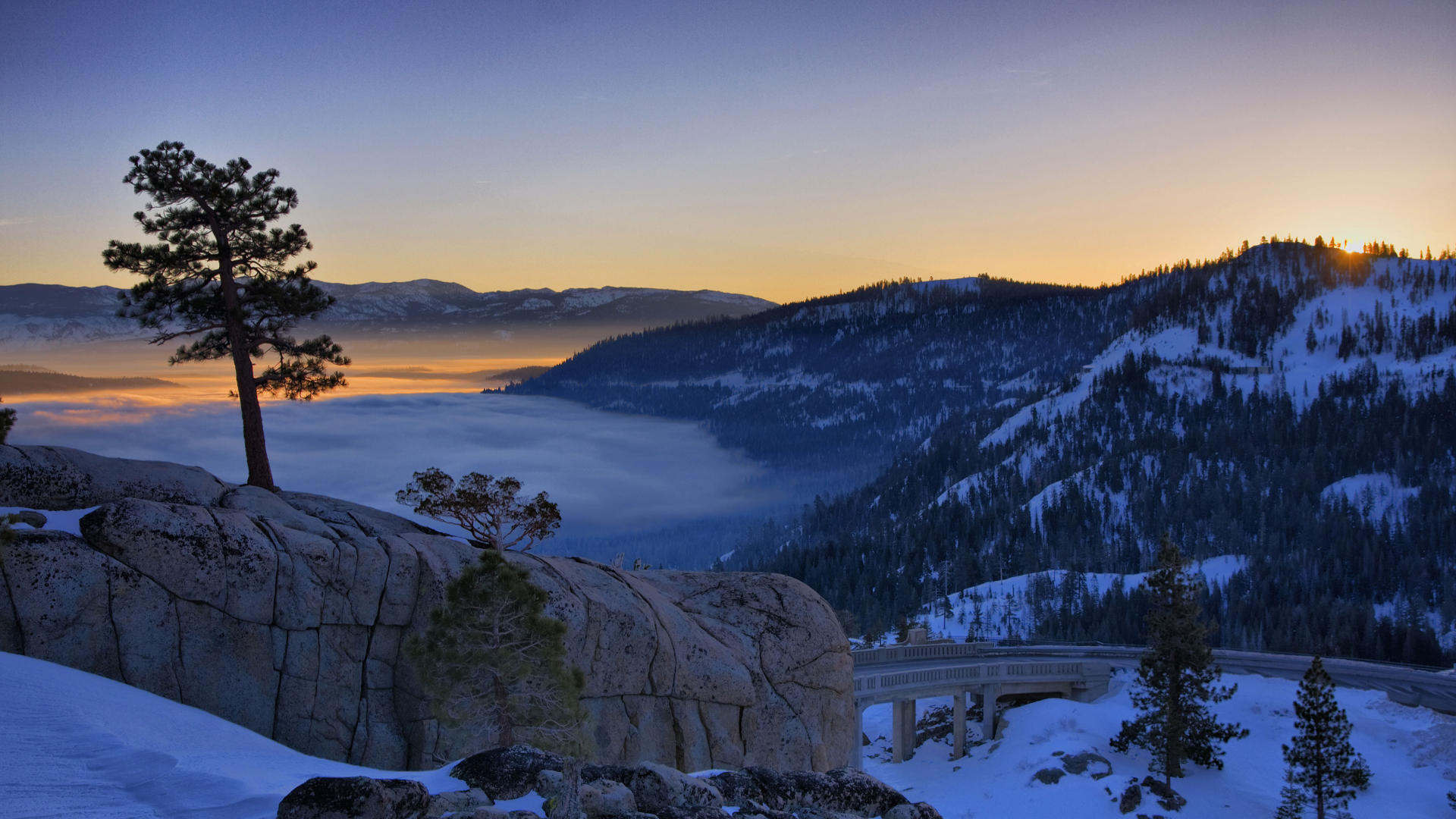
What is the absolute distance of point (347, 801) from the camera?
14438 mm

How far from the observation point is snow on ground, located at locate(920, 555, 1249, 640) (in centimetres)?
14405

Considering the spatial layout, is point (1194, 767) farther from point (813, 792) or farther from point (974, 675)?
point (813, 792)

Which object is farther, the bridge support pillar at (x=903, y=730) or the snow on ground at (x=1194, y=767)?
the bridge support pillar at (x=903, y=730)

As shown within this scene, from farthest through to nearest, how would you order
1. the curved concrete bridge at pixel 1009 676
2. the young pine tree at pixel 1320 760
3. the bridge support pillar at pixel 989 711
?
the bridge support pillar at pixel 989 711 → the curved concrete bridge at pixel 1009 676 → the young pine tree at pixel 1320 760

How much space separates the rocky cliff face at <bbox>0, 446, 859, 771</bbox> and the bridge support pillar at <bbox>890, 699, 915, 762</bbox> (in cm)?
4171

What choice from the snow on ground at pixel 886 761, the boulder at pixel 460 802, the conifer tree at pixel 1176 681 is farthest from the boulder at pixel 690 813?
the conifer tree at pixel 1176 681

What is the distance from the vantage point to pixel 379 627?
28938mm

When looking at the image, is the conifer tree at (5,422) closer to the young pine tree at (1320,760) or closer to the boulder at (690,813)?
the boulder at (690,813)

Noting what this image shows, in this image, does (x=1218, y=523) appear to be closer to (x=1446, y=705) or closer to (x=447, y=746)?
(x=1446, y=705)

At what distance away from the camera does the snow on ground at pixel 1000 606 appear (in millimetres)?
144050

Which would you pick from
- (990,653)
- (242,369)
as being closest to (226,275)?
(242,369)

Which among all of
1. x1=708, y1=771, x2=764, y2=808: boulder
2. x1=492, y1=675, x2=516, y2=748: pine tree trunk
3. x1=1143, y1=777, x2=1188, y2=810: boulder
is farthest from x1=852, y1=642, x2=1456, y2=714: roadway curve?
x1=708, y1=771, x2=764, y2=808: boulder

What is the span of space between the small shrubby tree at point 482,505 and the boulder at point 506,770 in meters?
19.2

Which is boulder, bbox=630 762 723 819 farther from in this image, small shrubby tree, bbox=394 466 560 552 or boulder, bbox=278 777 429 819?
small shrubby tree, bbox=394 466 560 552
